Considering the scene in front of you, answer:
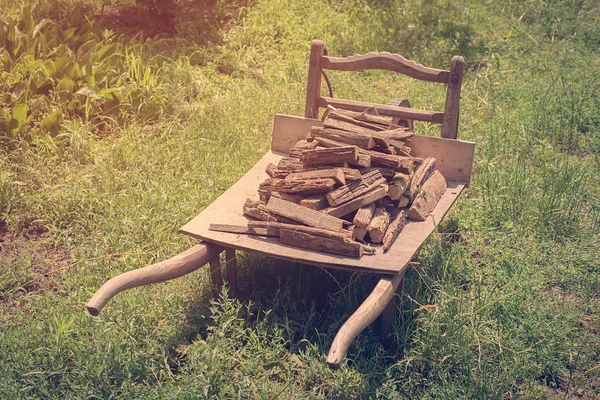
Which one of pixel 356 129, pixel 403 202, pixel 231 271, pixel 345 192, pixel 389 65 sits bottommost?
pixel 231 271

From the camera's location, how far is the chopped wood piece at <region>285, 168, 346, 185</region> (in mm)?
3988

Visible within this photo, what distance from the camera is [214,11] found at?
855 centimetres

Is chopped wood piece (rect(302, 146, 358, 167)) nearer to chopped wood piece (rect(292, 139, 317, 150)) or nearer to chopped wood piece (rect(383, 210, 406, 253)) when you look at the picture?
chopped wood piece (rect(292, 139, 317, 150))

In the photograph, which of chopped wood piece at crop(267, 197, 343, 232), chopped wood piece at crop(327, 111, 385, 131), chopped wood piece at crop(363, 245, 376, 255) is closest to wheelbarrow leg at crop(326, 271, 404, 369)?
chopped wood piece at crop(363, 245, 376, 255)

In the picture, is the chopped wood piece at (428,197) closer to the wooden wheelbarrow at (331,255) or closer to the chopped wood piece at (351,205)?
the wooden wheelbarrow at (331,255)

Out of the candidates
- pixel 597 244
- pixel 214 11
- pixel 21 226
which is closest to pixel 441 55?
pixel 214 11

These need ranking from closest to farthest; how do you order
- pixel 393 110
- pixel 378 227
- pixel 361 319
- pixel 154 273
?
pixel 361 319, pixel 154 273, pixel 378 227, pixel 393 110

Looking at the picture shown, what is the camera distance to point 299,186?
159 inches

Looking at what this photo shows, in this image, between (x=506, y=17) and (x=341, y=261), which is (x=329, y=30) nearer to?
(x=506, y=17)

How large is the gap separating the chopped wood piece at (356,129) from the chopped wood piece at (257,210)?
0.74m

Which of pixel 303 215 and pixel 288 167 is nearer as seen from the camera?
pixel 303 215

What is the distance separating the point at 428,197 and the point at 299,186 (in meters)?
0.85

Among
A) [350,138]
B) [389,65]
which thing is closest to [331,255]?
[350,138]

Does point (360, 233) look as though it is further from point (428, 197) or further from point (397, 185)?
point (428, 197)
